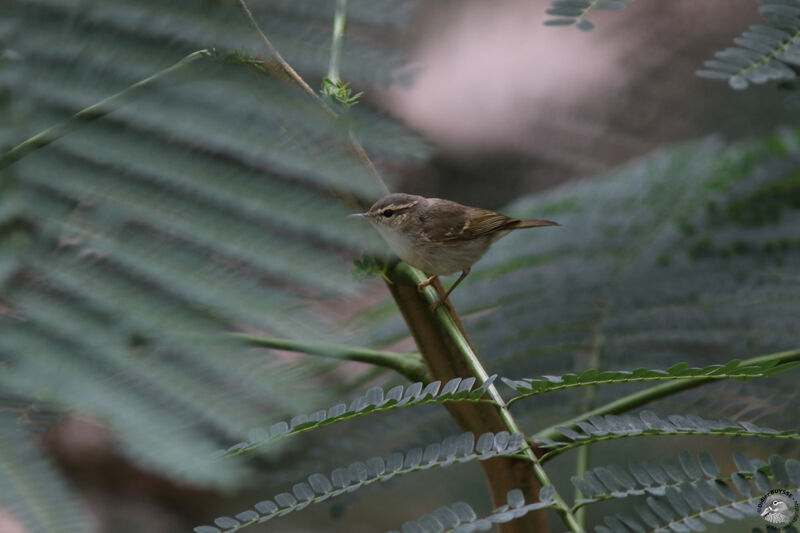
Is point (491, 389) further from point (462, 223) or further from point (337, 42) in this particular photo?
point (462, 223)

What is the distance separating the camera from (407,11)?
76 centimetres

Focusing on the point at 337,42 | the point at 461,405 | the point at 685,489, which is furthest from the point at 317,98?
the point at 685,489

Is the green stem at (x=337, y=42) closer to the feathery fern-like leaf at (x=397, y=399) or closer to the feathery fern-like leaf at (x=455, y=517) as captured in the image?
the feathery fern-like leaf at (x=397, y=399)

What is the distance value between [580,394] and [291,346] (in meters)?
0.82

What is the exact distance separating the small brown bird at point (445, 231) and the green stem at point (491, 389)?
6cm

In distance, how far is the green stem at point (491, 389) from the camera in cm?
66

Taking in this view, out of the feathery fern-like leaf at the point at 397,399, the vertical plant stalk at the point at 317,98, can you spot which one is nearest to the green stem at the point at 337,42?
the vertical plant stalk at the point at 317,98

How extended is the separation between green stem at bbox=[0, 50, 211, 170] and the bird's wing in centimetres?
76

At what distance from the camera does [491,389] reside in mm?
745

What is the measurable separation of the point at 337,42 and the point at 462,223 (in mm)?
770

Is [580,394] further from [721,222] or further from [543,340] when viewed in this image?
[721,222]

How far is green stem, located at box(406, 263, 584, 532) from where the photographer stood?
0.66 m

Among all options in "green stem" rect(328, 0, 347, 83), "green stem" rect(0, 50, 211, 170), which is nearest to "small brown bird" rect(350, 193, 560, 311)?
"green stem" rect(328, 0, 347, 83)

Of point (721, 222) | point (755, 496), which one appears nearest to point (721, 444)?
point (721, 222)
